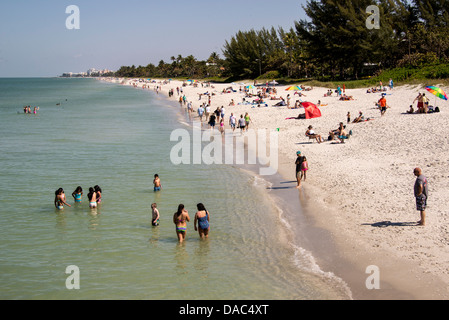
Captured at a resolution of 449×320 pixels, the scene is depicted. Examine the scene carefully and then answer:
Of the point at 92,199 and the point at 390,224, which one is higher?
the point at 92,199

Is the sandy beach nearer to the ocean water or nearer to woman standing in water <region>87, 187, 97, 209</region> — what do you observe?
the ocean water

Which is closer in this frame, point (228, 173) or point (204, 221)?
point (204, 221)

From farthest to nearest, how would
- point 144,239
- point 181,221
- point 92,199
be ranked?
1. point 92,199
2. point 144,239
3. point 181,221

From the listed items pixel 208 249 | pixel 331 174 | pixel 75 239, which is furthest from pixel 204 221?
pixel 331 174

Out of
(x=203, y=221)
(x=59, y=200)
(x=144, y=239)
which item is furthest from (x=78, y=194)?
(x=203, y=221)

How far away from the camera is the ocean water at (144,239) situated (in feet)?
30.9

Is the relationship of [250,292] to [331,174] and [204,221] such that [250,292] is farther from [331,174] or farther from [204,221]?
[331,174]

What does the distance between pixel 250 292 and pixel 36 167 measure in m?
17.5

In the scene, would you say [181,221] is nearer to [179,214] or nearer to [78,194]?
[179,214]

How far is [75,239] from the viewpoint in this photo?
12430mm

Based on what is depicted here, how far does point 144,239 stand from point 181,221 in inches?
59.4

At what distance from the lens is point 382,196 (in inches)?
542

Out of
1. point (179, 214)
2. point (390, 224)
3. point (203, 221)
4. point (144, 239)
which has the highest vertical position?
point (179, 214)

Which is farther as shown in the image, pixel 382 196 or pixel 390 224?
pixel 382 196
